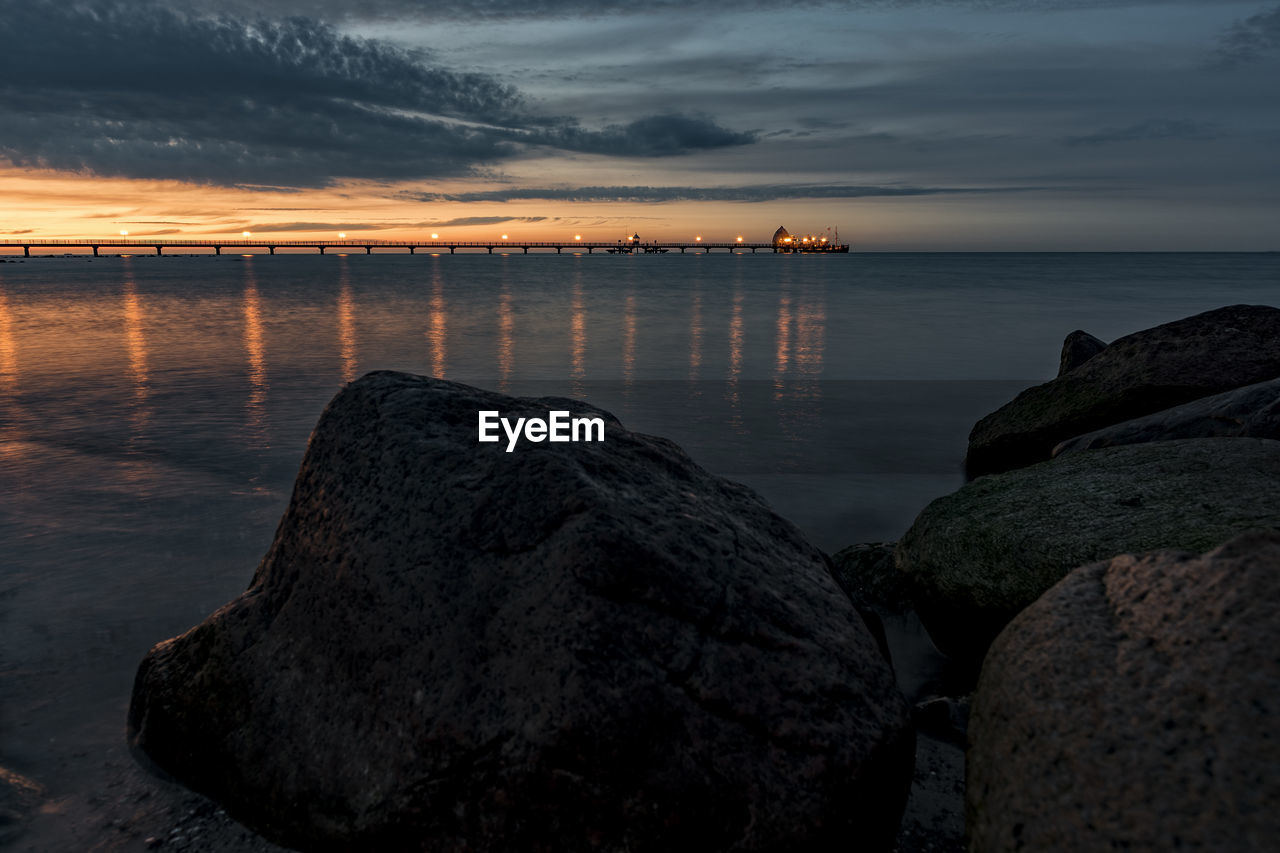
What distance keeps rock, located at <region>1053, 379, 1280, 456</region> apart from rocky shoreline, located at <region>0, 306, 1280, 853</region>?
163cm

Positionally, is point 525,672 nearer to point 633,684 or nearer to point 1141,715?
point 633,684

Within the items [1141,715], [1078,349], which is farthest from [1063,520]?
[1078,349]

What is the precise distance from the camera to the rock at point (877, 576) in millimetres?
5969

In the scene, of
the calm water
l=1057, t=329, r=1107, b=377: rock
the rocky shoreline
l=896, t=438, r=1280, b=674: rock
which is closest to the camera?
the rocky shoreline

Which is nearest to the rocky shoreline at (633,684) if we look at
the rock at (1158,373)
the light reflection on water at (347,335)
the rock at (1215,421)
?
the rock at (1215,421)

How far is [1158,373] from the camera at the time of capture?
26.2ft

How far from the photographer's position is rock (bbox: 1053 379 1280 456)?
19.3ft

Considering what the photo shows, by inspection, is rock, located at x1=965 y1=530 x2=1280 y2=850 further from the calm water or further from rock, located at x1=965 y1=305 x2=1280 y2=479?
rock, located at x1=965 y1=305 x2=1280 y2=479

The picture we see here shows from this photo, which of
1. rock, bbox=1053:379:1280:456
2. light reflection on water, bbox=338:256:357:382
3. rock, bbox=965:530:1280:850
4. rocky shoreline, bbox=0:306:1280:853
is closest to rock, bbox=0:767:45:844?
rocky shoreline, bbox=0:306:1280:853

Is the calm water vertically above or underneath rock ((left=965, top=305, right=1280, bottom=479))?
underneath

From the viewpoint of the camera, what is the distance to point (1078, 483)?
523 cm

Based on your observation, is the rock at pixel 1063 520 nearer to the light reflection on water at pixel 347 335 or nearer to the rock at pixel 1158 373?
the rock at pixel 1158 373

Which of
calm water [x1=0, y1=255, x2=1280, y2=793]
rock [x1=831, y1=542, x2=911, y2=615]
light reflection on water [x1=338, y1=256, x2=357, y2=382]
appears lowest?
light reflection on water [x1=338, y1=256, x2=357, y2=382]

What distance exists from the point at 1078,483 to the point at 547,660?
12.2 ft
